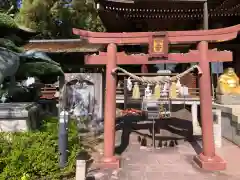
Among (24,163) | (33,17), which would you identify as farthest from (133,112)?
(33,17)

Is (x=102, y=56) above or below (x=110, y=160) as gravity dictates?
above

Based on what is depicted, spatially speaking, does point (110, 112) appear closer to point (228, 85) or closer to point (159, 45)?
point (159, 45)

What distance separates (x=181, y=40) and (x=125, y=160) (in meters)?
3.72

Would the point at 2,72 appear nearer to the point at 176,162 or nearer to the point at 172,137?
the point at 176,162

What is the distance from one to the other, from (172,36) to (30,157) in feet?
15.2

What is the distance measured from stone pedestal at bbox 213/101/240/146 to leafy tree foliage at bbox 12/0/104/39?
1561cm

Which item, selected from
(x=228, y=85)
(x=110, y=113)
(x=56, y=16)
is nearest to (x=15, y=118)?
(x=110, y=113)

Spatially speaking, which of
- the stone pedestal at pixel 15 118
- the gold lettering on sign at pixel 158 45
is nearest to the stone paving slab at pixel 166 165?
the stone pedestal at pixel 15 118

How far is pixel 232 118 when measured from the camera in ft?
31.4

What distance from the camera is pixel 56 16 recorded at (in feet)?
82.8

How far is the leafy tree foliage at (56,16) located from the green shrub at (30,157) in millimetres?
18279

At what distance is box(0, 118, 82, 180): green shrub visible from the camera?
5031mm

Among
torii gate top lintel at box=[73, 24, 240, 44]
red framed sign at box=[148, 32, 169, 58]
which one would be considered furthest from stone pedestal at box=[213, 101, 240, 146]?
red framed sign at box=[148, 32, 169, 58]

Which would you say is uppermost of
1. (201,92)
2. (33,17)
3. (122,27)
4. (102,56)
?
(33,17)
